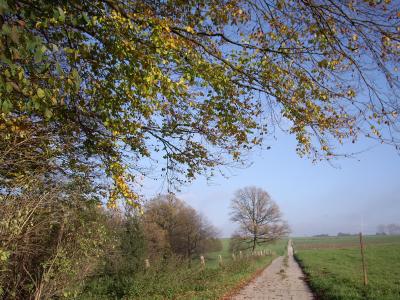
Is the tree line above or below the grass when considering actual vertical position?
above

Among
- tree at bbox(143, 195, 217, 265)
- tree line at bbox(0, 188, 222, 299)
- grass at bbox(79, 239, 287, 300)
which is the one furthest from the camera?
tree at bbox(143, 195, 217, 265)

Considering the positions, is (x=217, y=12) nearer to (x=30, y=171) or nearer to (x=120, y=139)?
(x=120, y=139)

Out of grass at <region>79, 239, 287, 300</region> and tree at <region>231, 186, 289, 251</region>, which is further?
tree at <region>231, 186, 289, 251</region>

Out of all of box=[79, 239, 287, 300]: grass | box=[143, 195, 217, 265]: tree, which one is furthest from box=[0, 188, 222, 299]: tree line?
box=[143, 195, 217, 265]: tree

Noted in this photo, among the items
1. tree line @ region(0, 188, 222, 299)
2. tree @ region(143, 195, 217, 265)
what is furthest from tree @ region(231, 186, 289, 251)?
tree line @ region(0, 188, 222, 299)

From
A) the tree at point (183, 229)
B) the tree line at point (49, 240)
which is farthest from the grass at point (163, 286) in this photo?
the tree at point (183, 229)

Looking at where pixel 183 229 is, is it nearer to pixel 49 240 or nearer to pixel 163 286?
pixel 163 286

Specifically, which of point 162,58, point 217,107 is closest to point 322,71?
point 217,107

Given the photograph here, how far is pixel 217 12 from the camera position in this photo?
733 centimetres

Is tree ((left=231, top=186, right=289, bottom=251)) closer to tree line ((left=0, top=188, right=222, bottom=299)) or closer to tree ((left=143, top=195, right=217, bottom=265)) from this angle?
tree ((left=143, top=195, right=217, bottom=265))

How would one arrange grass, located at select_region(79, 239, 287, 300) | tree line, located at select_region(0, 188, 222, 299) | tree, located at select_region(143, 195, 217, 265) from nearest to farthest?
tree line, located at select_region(0, 188, 222, 299) < grass, located at select_region(79, 239, 287, 300) < tree, located at select_region(143, 195, 217, 265)

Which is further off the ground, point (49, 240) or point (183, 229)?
point (183, 229)

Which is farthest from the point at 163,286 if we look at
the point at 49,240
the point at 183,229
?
the point at 183,229

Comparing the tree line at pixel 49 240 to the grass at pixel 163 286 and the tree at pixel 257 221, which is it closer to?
the grass at pixel 163 286
